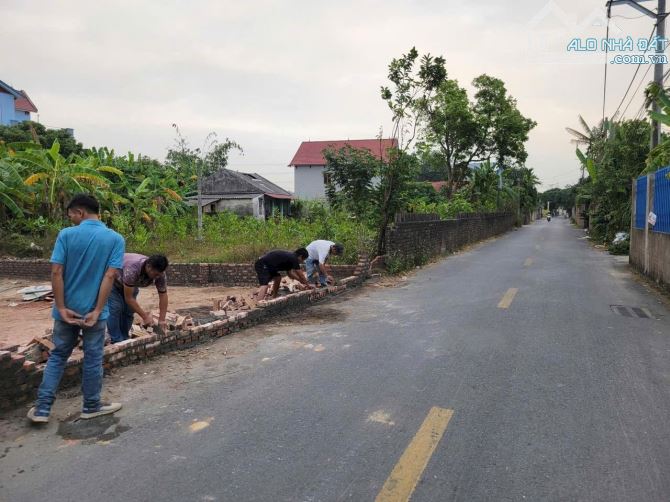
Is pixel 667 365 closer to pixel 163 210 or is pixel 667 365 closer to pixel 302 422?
pixel 302 422

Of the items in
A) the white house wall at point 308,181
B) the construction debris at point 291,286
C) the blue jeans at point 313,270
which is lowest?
the construction debris at point 291,286

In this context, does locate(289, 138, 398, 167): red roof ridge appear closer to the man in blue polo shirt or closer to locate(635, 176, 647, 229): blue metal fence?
locate(635, 176, 647, 229): blue metal fence

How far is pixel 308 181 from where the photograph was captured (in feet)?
161

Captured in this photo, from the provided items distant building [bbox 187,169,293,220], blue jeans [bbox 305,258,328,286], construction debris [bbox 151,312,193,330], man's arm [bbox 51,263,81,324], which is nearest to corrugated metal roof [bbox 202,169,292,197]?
distant building [bbox 187,169,293,220]

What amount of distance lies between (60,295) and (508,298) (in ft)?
24.2

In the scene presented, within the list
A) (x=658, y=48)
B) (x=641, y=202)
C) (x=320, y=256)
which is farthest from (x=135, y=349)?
(x=658, y=48)

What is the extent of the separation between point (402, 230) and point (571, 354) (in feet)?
28.4

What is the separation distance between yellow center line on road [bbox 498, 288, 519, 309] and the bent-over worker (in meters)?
5.41

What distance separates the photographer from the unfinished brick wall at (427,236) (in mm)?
13591

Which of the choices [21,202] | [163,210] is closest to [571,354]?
[21,202]

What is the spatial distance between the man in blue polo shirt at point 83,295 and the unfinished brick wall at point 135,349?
349 mm

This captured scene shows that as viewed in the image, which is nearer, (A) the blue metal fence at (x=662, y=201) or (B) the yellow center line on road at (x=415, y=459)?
(B) the yellow center line on road at (x=415, y=459)

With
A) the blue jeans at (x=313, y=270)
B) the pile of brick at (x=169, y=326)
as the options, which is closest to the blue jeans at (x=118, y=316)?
the pile of brick at (x=169, y=326)

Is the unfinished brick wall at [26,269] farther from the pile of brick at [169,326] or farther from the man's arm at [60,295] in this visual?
the man's arm at [60,295]
